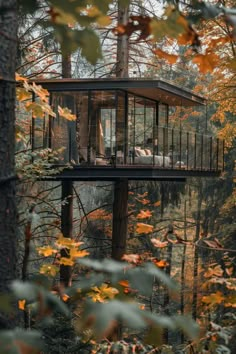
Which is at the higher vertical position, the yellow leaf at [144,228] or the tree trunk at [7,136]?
the tree trunk at [7,136]

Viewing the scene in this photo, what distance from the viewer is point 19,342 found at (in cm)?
102

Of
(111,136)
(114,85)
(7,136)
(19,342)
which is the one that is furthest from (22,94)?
(111,136)

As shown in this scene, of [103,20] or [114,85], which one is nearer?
[103,20]

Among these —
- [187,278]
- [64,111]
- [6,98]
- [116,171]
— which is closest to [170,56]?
[6,98]

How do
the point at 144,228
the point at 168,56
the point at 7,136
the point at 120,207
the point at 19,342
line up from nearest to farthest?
the point at 19,342 < the point at 168,56 < the point at 7,136 < the point at 144,228 < the point at 120,207

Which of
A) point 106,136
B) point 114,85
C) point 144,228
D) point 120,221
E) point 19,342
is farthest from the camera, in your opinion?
point 120,221

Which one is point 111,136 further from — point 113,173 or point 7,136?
point 7,136

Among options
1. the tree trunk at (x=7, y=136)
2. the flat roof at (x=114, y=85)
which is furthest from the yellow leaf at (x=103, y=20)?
the flat roof at (x=114, y=85)

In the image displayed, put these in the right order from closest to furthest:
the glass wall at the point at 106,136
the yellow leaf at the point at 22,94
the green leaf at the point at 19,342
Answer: the green leaf at the point at 19,342, the yellow leaf at the point at 22,94, the glass wall at the point at 106,136

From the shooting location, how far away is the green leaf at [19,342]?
3.33ft

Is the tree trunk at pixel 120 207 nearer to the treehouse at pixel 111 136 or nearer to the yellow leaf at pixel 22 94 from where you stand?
the treehouse at pixel 111 136

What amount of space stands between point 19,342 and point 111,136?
13.1m

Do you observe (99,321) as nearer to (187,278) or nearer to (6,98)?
(6,98)

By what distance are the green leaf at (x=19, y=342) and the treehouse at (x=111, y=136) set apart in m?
12.2
